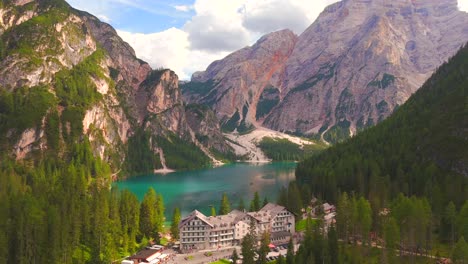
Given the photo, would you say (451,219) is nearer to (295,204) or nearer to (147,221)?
(295,204)

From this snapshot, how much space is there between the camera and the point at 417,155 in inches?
5433

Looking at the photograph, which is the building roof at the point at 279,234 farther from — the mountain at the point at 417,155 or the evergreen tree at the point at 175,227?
the evergreen tree at the point at 175,227

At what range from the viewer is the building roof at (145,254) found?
93.9 meters

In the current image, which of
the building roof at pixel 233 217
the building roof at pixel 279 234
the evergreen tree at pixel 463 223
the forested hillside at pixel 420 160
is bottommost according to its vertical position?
the building roof at pixel 279 234

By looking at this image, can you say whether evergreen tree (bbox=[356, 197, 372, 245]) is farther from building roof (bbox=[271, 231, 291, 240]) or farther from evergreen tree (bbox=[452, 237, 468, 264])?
building roof (bbox=[271, 231, 291, 240])

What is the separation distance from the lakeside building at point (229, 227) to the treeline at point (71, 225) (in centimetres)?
1131

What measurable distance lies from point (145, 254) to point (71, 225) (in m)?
16.9

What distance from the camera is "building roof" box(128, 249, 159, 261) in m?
93.9

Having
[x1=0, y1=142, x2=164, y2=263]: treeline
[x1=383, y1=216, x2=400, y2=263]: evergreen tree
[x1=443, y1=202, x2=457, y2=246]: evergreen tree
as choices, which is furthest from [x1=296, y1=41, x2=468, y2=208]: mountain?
[x1=0, y1=142, x2=164, y2=263]: treeline

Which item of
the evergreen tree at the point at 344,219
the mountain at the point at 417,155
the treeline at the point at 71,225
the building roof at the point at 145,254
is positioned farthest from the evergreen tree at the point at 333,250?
the treeline at the point at 71,225

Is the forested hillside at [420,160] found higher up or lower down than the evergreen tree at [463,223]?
higher up

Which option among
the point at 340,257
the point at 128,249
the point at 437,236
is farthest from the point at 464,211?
the point at 128,249

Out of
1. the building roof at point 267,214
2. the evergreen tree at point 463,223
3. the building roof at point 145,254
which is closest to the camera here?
the evergreen tree at point 463,223

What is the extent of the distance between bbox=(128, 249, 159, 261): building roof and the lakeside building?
8418mm
